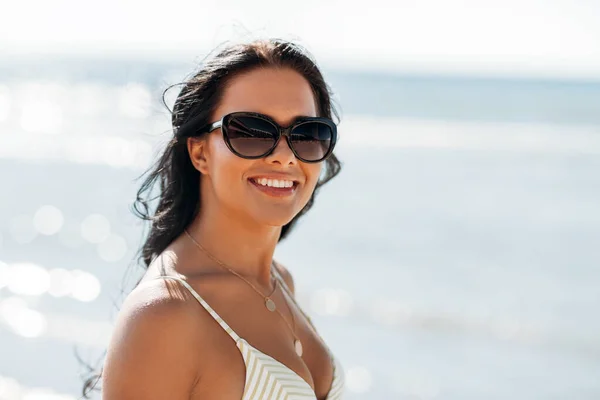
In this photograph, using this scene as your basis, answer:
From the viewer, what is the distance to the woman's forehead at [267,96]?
268 centimetres

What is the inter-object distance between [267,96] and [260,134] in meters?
0.13

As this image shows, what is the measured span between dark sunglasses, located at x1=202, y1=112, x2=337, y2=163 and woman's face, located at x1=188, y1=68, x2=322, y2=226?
20 millimetres

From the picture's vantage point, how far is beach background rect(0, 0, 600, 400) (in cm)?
844

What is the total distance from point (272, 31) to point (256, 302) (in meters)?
1.07

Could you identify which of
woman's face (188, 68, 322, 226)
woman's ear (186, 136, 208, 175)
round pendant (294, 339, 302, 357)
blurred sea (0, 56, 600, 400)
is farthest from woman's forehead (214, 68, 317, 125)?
round pendant (294, 339, 302, 357)

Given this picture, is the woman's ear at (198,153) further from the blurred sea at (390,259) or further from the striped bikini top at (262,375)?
the striped bikini top at (262,375)

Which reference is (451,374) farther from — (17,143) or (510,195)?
(17,143)

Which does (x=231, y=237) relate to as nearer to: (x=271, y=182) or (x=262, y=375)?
(x=271, y=182)

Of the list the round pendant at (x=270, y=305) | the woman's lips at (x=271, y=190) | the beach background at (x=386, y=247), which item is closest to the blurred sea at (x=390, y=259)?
the beach background at (x=386, y=247)

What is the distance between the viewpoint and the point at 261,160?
2688 millimetres

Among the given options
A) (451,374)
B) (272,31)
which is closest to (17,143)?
(451,374)

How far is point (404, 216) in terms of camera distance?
609 inches

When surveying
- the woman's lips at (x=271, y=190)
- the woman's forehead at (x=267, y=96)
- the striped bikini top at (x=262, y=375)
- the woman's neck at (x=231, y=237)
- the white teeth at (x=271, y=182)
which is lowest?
the striped bikini top at (x=262, y=375)

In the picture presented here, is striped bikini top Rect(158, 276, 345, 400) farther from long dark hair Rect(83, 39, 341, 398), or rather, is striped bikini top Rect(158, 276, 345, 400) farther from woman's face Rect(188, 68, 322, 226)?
long dark hair Rect(83, 39, 341, 398)
